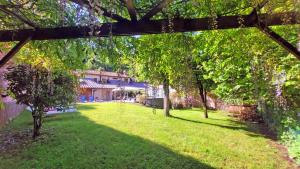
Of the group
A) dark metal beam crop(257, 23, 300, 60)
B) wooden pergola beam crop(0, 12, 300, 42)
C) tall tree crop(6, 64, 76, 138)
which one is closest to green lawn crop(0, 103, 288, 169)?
tall tree crop(6, 64, 76, 138)

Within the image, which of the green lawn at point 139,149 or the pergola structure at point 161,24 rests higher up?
the pergola structure at point 161,24

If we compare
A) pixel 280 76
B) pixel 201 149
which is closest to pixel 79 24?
pixel 280 76

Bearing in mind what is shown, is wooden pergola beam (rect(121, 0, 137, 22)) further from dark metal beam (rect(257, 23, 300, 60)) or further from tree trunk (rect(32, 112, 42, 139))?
tree trunk (rect(32, 112, 42, 139))

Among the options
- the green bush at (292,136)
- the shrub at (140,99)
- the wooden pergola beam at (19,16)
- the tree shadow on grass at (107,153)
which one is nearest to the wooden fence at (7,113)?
the tree shadow on grass at (107,153)

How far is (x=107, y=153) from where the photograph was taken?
7.88 m

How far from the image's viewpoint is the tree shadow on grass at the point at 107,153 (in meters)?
6.99

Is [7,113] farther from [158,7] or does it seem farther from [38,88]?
[158,7]

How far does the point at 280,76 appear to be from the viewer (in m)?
6.25

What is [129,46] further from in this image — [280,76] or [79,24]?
[280,76]

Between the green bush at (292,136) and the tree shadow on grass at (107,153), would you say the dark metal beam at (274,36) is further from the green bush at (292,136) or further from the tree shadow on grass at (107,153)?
the green bush at (292,136)

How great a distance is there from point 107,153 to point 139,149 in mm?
1022

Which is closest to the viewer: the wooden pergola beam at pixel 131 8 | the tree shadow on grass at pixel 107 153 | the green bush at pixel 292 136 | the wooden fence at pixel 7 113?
the wooden pergola beam at pixel 131 8

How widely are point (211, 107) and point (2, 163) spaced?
19.8m

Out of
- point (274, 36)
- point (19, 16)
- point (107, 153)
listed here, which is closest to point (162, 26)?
point (274, 36)
